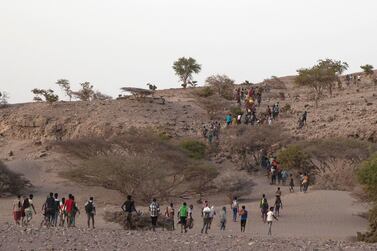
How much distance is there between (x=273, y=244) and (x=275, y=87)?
63716 millimetres

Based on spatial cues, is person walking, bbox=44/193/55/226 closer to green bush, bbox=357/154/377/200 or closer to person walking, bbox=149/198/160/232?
person walking, bbox=149/198/160/232

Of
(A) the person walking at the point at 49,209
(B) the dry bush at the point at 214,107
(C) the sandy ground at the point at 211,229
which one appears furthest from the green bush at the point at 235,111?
(A) the person walking at the point at 49,209

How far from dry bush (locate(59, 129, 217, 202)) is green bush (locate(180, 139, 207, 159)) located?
8.72ft

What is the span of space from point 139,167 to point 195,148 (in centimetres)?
1040

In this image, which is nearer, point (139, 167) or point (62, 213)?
point (62, 213)

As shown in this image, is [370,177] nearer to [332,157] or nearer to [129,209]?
[129,209]

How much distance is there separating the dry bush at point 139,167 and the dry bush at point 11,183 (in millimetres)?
3163

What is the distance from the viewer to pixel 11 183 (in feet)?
119

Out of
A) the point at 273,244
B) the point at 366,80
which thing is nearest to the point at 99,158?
the point at 273,244

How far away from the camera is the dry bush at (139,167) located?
32.3 m

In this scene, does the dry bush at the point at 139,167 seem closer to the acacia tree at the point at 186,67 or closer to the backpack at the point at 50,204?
the backpack at the point at 50,204

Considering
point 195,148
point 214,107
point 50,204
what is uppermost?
point 214,107

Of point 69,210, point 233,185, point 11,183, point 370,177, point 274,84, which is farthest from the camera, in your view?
point 274,84

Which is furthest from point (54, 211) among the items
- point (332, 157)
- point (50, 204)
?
point (332, 157)
